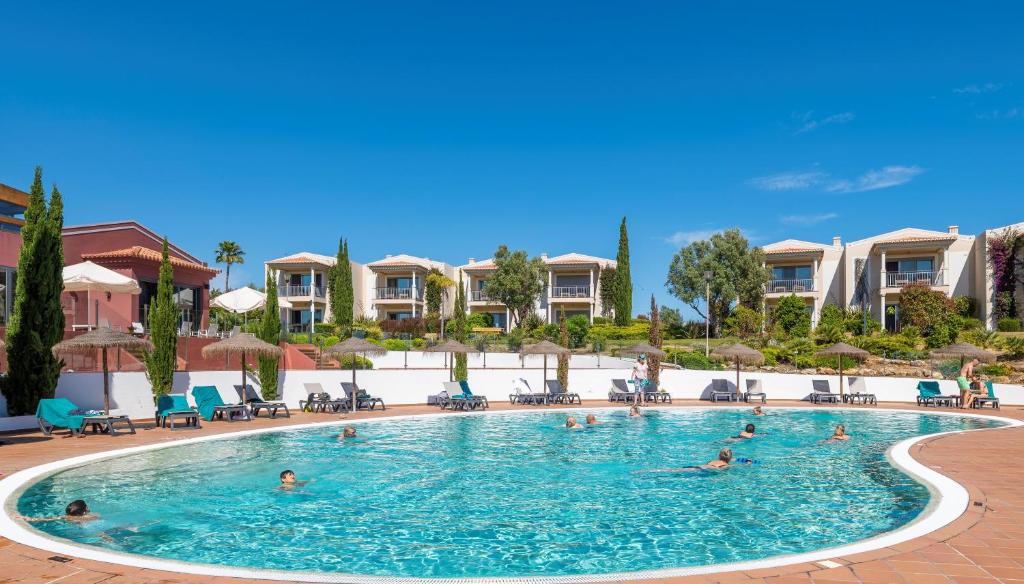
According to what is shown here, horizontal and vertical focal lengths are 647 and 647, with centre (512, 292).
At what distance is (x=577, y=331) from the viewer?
34625 mm

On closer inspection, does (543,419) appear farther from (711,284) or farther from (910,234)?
(910,234)

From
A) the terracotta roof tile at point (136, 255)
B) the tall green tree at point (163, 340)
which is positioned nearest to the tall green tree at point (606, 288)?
the terracotta roof tile at point (136, 255)

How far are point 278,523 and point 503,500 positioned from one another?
2941mm

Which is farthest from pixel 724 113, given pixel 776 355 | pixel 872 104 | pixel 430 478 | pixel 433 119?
pixel 430 478

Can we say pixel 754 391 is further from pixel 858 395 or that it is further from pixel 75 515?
pixel 75 515

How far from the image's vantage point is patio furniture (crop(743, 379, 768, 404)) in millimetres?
22859

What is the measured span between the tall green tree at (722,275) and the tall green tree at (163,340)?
105 ft

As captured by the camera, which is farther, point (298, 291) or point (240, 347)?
point (298, 291)

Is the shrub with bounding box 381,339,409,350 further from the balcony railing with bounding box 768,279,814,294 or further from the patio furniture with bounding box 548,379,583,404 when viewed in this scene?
the balcony railing with bounding box 768,279,814,294

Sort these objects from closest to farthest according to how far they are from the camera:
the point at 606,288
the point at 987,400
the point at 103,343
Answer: the point at 103,343, the point at 987,400, the point at 606,288

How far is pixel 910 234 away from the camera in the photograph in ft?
129

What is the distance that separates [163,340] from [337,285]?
29.5 meters

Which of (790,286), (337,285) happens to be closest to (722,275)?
(790,286)

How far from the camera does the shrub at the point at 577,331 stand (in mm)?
30047
